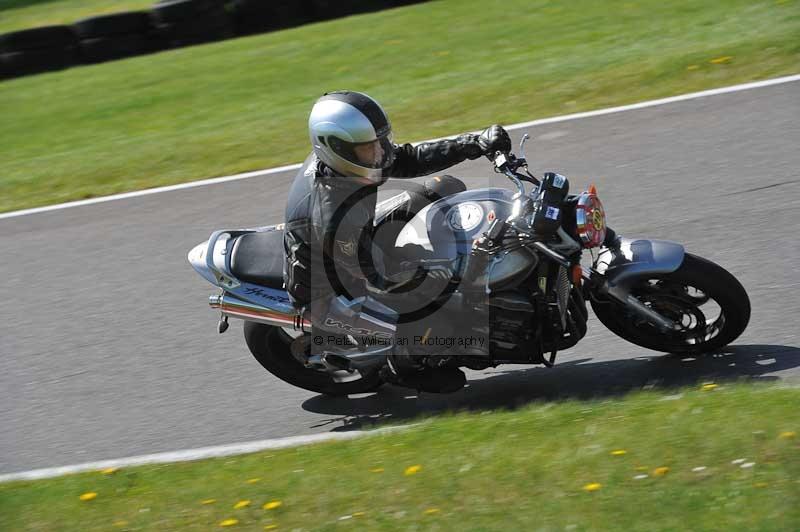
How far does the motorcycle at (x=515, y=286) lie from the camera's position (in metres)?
4.90

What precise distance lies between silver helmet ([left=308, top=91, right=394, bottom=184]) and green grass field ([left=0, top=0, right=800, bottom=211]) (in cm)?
431

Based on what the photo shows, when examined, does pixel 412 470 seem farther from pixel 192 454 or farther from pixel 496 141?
pixel 496 141

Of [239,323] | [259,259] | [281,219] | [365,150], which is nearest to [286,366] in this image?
[259,259]

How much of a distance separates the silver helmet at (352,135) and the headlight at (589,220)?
100cm

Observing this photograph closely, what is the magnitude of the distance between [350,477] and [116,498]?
118cm

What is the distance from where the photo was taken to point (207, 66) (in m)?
13.1

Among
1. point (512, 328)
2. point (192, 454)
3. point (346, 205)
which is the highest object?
point (346, 205)

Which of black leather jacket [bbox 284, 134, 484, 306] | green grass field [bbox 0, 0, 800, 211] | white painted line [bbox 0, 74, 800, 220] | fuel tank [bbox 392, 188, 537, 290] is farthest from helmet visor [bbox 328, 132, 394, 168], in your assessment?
green grass field [bbox 0, 0, 800, 211]

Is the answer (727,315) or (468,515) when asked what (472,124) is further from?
(468,515)

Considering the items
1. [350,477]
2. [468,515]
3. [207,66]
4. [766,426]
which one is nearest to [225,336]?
[350,477]

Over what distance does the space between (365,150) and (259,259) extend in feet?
3.33

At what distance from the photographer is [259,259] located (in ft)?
18.0

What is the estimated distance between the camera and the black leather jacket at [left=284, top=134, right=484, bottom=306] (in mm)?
4949

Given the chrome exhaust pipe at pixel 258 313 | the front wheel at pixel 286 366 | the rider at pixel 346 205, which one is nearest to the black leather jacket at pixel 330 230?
the rider at pixel 346 205
